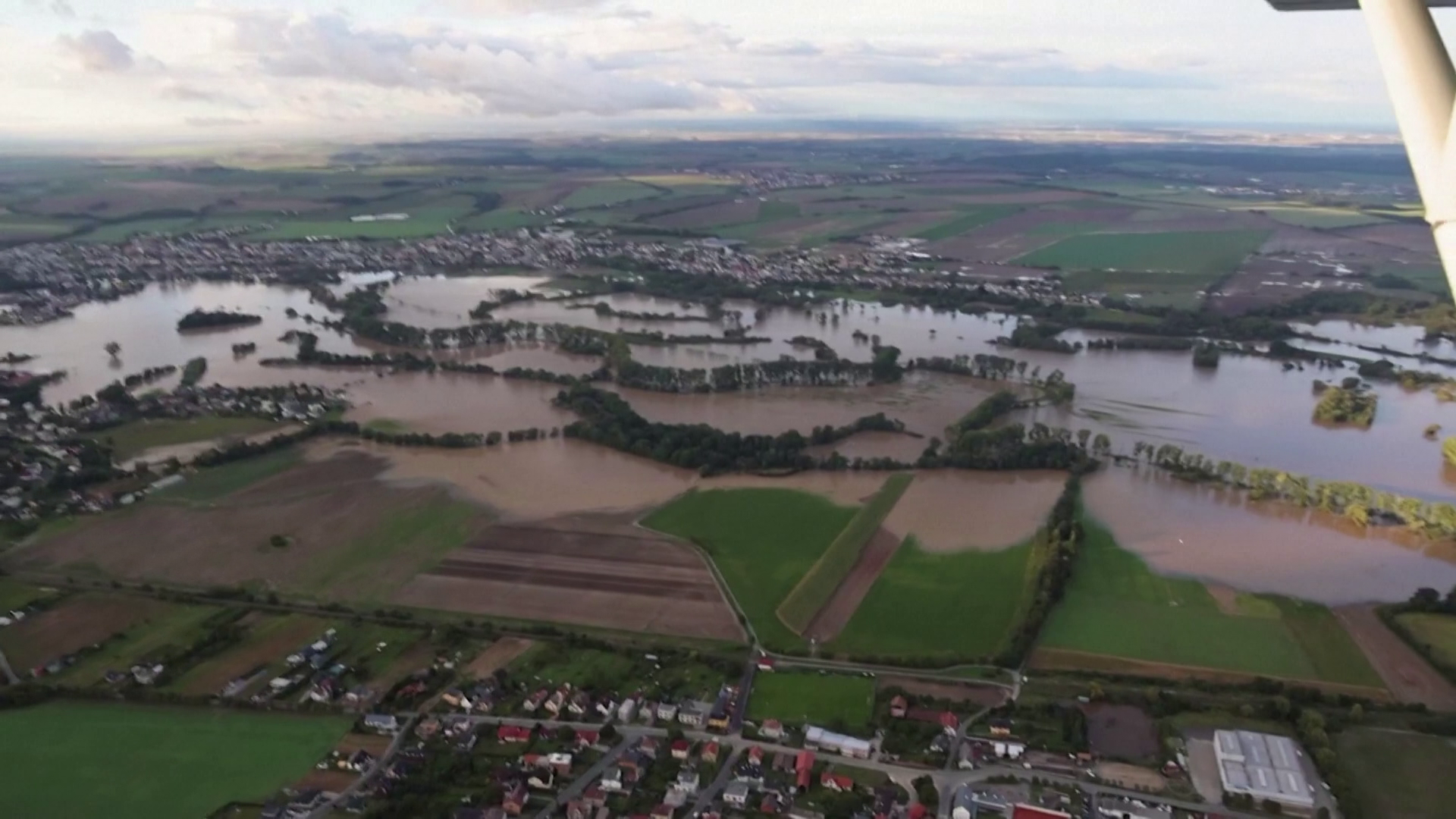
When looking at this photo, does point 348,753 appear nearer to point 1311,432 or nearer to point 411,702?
point 411,702

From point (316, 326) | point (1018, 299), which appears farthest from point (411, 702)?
point (1018, 299)

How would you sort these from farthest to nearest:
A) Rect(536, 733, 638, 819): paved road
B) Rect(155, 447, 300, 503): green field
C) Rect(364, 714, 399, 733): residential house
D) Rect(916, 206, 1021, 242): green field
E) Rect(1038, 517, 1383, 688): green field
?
1. Rect(916, 206, 1021, 242): green field
2. Rect(155, 447, 300, 503): green field
3. Rect(1038, 517, 1383, 688): green field
4. Rect(364, 714, 399, 733): residential house
5. Rect(536, 733, 638, 819): paved road

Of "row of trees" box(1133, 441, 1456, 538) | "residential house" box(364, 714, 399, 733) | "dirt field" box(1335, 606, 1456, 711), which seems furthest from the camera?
"row of trees" box(1133, 441, 1456, 538)

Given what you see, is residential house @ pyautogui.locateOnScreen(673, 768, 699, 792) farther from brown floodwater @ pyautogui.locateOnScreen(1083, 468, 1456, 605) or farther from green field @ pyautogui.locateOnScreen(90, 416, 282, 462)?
green field @ pyautogui.locateOnScreen(90, 416, 282, 462)

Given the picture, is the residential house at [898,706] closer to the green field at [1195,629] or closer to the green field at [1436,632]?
the green field at [1195,629]

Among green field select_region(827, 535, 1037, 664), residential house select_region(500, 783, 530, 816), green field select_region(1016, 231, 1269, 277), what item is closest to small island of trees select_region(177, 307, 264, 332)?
green field select_region(827, 535, 1037, 664)
